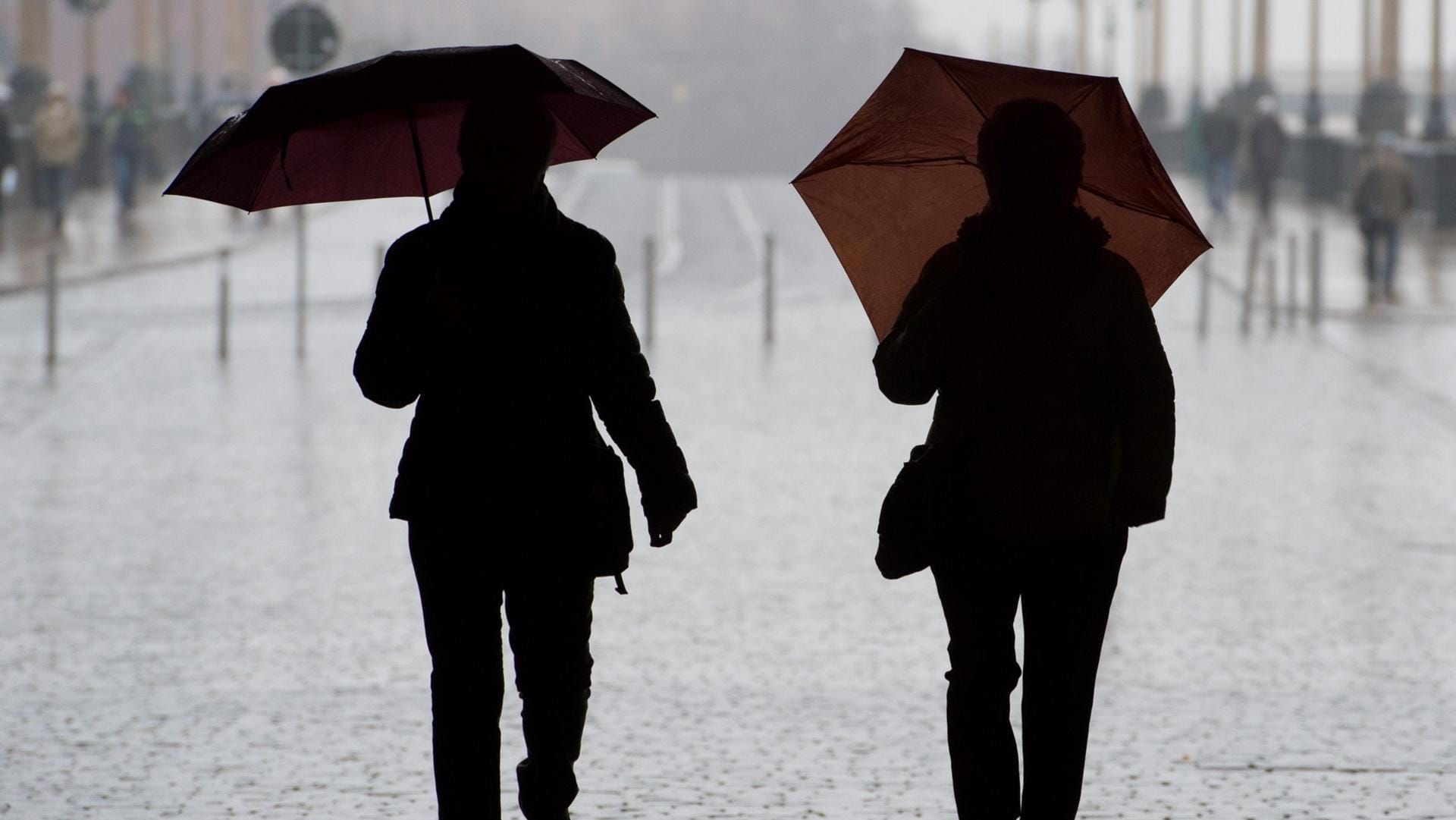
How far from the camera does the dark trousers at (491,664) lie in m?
4.38

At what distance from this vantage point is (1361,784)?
584 centimetres

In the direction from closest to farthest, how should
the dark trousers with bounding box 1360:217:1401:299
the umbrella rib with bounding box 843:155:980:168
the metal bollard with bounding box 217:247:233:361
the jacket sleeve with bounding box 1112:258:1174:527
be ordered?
the jacket sleeve with bounding box 1112:258:1174:527 < the umbrella rib with bounding box 843:155:980:168 < the metal bollard with bounding box 217:247:233:361 < the dark trousers with bounding box 1360:217:1401:299

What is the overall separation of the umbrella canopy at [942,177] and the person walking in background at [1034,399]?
1.38 feet

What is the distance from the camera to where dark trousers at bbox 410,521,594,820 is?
4.38 meters

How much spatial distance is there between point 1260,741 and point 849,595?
249cm

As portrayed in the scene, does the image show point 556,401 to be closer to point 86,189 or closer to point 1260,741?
point 1260,741

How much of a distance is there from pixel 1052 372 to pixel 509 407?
38.2 inches

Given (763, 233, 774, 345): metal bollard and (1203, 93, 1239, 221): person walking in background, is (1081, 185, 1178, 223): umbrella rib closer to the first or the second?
(763, 233, 774, 345): metal bollard

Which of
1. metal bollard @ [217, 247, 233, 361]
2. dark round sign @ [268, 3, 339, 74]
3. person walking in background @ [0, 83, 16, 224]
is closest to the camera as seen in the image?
metal bollard @ [217, 247, 233, 361]

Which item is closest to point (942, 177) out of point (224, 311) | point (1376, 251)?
point (224, 311)

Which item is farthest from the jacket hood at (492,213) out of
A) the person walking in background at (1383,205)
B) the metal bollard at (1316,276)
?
the person walking in background at (1383,205)

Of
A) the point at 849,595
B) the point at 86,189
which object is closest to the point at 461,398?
the point at 849,595

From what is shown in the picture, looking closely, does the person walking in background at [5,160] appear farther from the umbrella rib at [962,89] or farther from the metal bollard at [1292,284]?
the umbrella rib at [962,89]

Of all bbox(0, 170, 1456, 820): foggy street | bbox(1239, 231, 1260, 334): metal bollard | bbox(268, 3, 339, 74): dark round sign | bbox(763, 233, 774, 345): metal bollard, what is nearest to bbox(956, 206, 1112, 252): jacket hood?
bbox(0, 170, 1456, 820): foggy street
